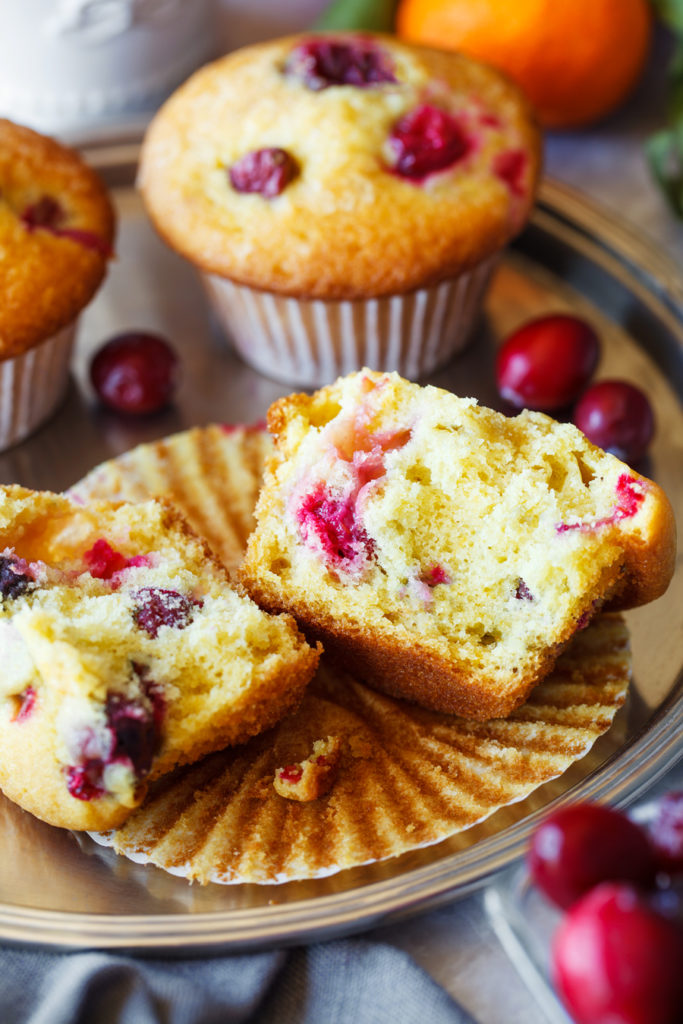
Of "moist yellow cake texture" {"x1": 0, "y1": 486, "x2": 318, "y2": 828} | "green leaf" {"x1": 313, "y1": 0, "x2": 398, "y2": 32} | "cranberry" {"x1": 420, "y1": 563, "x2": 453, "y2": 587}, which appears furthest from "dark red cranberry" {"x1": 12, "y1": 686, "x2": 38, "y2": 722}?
"green leaf" {"x1": 313, "y1": 0, "x2": 398, "y2": 32}

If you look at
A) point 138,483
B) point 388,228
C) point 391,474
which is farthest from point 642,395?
point 138,483

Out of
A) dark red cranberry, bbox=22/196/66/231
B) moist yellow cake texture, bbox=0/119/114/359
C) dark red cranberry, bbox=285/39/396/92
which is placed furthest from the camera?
dark red cranberry, bbox=285/39/396/92

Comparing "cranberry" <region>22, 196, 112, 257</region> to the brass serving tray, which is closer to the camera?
the brass serving tray

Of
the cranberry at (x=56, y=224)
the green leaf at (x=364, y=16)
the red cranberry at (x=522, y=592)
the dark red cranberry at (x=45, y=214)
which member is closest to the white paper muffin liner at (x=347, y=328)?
the cranberry at (x=56, y=224)

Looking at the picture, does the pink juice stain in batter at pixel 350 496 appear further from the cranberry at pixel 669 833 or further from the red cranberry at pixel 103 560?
the cranberry at pixel 669 833

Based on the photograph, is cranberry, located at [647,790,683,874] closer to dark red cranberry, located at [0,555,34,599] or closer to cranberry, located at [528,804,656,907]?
cranberry, located at [528,804,656,907]

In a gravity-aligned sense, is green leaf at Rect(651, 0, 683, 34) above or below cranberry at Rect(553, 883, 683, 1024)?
above

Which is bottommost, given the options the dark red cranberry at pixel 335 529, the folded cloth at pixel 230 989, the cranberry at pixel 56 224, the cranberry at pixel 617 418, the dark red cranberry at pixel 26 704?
the folded cloth at pixel 230 989

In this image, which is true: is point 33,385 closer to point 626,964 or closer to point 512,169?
point 512,169
